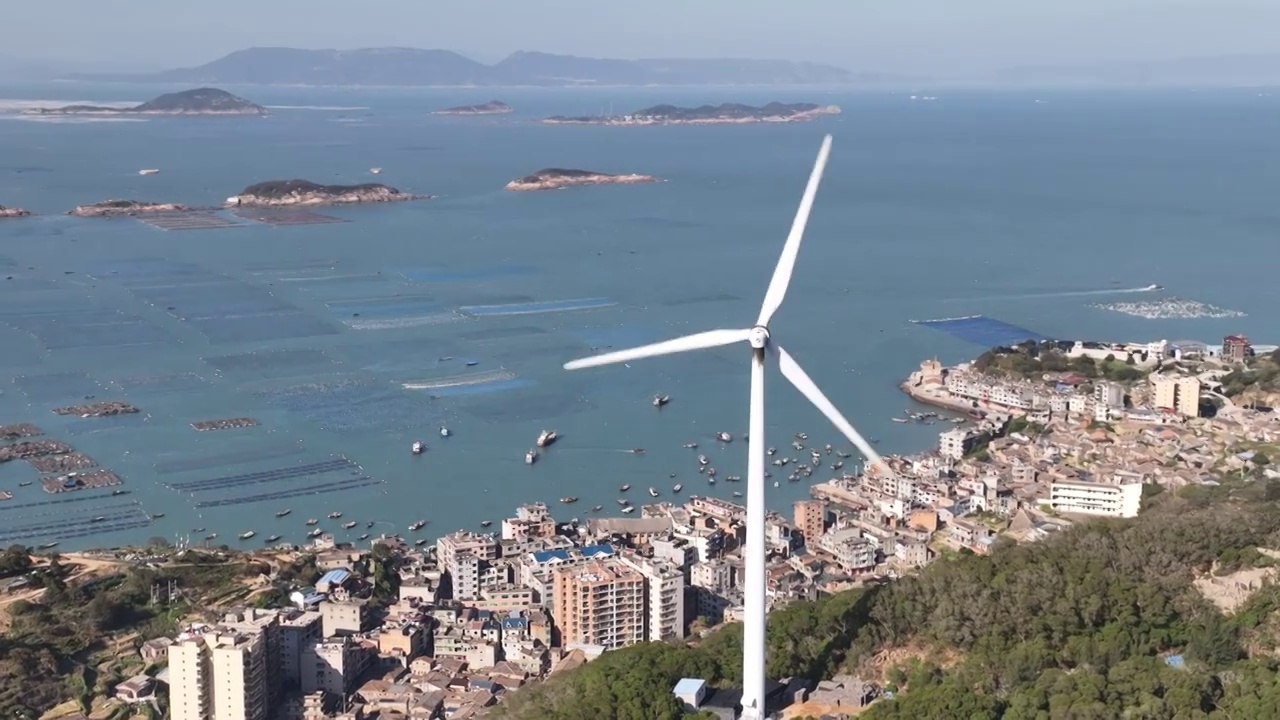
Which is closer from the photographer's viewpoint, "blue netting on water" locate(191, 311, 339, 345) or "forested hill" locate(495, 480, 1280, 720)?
"forested hill" locate(495, 480, 1280, 720)

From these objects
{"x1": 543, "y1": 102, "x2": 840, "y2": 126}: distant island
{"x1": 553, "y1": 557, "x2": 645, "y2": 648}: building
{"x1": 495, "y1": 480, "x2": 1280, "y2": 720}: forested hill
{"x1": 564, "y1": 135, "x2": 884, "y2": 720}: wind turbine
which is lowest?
{"x1": 543, "y1": 102, "x2": 840, "y2": 126}: distant island

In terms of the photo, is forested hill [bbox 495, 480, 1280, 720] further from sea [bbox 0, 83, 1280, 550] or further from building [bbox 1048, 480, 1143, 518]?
sea [bbox 0, 83, 1280, 550]

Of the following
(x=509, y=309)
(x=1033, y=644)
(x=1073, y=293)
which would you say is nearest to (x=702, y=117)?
(x=1073, y=293)

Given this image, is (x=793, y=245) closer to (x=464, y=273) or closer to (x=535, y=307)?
(x=535, y=307)

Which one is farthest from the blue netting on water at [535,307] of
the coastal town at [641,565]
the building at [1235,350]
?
the building at [1235,350]

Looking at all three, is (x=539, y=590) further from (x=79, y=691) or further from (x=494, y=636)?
(x=79, y=691)

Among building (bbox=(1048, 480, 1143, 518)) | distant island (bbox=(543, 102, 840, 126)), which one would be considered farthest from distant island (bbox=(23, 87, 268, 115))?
building (bbox=(1048, 480, 1143, 518))
